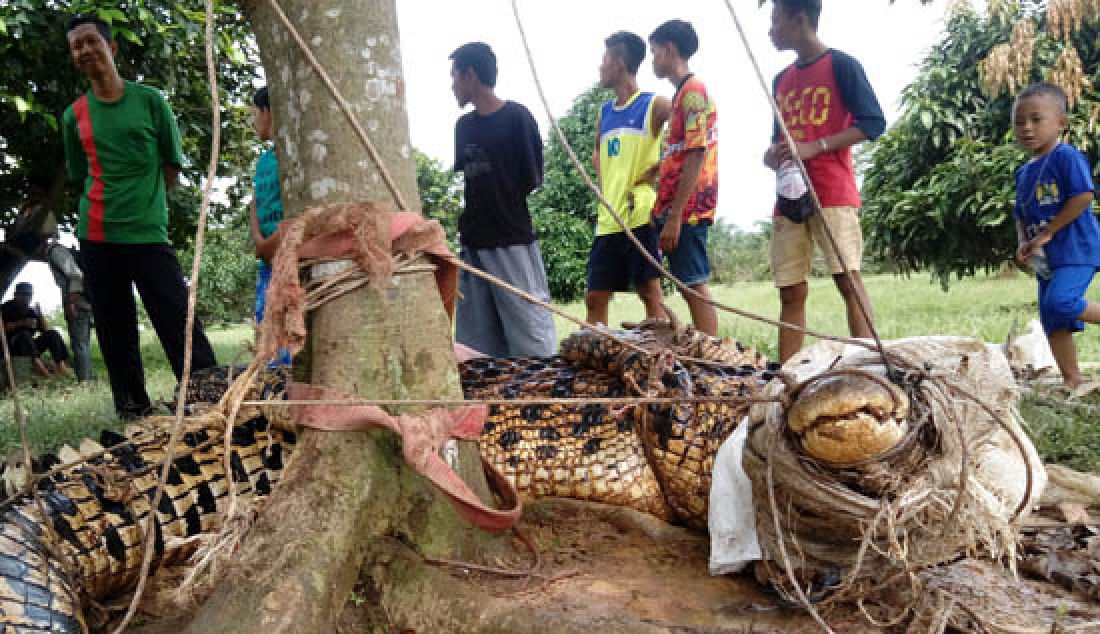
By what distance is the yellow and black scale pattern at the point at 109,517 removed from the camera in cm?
170

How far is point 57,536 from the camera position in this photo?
1.90m

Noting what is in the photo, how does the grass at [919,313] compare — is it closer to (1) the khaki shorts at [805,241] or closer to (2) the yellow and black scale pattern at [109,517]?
(1) the khaki shorts at [805,241]

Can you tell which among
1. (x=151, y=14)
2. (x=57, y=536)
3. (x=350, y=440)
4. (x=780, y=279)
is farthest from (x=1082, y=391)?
(x=151, y=14)

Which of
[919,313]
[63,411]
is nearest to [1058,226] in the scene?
[63,411]

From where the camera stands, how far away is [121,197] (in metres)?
4.15

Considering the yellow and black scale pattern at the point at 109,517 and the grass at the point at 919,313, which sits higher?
the yellow and black scale pattern at the point at 109,517

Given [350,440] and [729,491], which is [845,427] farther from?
[350,440]

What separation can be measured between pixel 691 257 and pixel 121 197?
3088 millimetres

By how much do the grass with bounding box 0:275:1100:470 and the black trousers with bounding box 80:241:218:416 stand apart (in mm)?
275

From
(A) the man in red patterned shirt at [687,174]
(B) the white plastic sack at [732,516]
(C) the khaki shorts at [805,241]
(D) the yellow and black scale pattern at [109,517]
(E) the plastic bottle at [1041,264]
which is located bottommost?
(B) the white plastic sack at [732,516]

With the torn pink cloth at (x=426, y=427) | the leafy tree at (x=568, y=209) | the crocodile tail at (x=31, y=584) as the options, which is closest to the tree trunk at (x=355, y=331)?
the torn pink cloth at (x=426, y=427)

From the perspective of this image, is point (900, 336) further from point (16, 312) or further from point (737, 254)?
point (737, 254)

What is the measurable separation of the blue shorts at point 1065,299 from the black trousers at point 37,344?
9.43m

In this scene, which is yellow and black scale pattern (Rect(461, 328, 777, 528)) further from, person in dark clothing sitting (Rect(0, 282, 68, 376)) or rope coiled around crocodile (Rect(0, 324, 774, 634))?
person in dark clothing sitting (Rect(0, 282, 68, 376))
